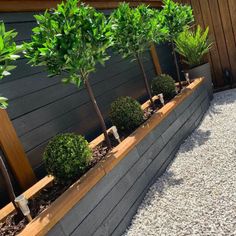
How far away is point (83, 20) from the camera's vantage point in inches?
95.4

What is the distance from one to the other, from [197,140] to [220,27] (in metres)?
3.03

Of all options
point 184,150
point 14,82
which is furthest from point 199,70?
point 14,82

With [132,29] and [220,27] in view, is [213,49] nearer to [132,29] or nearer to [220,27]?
[220,27]

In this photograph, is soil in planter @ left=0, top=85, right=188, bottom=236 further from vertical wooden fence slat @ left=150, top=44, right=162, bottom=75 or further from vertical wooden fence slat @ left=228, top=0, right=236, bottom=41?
vertical wooden fence slat @ left=228, top=0, right=236, bottom=41

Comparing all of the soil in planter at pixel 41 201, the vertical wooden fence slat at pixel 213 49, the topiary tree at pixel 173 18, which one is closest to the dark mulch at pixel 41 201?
the soil in planter at pixel 41 201

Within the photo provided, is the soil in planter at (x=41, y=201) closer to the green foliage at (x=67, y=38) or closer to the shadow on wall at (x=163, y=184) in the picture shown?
the shadow on wall at (x=163, y=184)

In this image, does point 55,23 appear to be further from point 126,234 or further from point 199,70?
point 199,70

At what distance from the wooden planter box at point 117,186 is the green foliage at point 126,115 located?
134 millimetres

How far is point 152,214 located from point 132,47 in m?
1.87

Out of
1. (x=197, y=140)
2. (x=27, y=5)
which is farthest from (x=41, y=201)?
(x=197, y=140)

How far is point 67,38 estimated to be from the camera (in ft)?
7.61

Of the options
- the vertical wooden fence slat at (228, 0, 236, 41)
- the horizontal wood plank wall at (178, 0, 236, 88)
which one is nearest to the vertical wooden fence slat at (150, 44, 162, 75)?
the horizontal wood plank wall at (178, 0, 236, 88)

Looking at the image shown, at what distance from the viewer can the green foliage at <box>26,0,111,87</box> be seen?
2311mm

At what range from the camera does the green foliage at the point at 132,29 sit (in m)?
3.36
